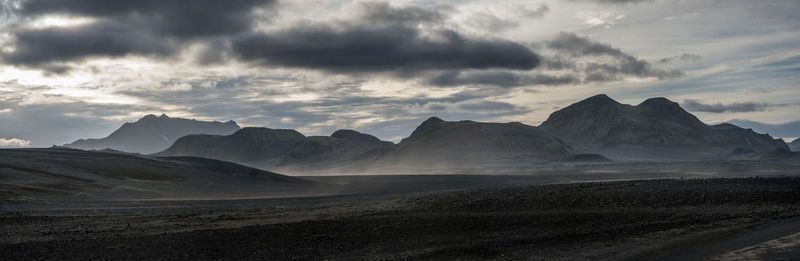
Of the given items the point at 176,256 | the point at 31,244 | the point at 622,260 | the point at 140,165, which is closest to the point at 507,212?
the point at 622,260

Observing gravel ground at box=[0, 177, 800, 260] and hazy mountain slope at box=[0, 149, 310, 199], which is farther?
hazy mountain slope at box=[0, 149, 310, 199]

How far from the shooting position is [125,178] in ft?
310

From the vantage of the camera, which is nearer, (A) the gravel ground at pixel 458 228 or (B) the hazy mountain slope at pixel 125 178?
(A) the gravel ground at pixel 458 228

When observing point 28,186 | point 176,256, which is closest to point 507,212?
point 176,256

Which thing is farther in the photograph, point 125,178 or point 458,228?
point 125,178

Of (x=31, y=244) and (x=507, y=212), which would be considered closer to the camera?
(x=31, y=244)

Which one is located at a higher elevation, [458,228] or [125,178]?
[125,178]

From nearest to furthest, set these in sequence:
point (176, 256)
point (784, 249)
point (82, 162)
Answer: point (784, 249)
point (176, 256)
point (82, 162)

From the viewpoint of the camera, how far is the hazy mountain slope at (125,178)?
74.1 metres

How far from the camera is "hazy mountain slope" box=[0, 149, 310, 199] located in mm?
74125

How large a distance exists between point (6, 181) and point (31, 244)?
52.6 meters

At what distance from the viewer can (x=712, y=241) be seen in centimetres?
2428

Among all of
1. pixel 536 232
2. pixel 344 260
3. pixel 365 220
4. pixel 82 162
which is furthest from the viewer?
pixel 82 162

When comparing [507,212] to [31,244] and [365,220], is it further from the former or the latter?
[31,244]
